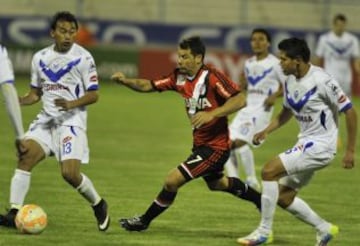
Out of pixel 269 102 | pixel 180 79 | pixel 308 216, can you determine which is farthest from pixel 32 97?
pixel 269 102

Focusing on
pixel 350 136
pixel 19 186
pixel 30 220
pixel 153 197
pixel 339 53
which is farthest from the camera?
pixel 339 53

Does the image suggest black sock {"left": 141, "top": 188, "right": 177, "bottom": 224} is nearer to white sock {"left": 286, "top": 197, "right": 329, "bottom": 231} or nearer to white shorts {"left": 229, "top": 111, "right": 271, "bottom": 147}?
white sock {"left": 286, "top": 197, "right": 329, "bottom": 231}

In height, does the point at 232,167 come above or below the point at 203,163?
below

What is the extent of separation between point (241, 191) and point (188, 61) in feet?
4.92

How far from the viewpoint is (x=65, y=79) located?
10.2m

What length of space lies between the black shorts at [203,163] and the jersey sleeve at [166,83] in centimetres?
68

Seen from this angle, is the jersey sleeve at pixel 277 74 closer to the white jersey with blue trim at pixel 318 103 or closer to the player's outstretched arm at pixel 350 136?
the white jersey with blue trim at pixel 318 103

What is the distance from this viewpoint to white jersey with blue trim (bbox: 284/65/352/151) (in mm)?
9648

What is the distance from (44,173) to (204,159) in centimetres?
513

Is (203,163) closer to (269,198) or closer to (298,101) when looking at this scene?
(269,198)

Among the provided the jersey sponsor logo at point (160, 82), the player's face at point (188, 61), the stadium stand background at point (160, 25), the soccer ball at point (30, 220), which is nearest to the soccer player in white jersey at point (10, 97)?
the soccer ball at point (30, 220)

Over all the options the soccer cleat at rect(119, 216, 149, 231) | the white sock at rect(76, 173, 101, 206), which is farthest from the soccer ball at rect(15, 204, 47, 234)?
the soccer cleat at rect(119, 216, 149, 231)

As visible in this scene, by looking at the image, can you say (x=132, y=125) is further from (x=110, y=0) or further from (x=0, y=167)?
(x=110, y=0)

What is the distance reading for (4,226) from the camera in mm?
10328
